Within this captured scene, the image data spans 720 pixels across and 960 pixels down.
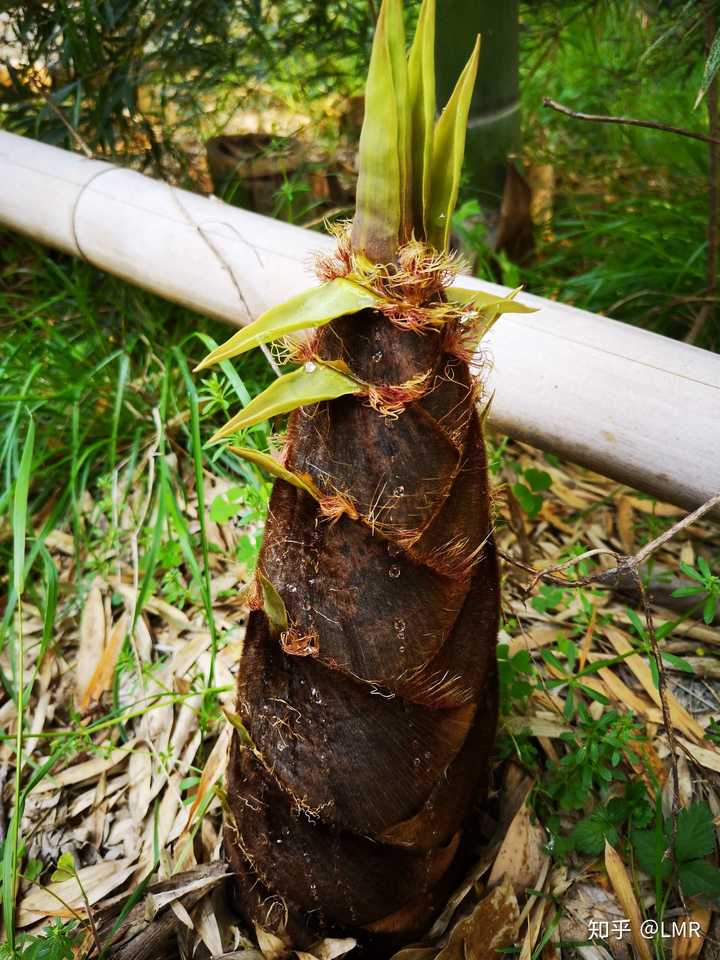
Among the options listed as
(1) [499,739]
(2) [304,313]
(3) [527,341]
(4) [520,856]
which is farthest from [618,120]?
(4) [520,856]

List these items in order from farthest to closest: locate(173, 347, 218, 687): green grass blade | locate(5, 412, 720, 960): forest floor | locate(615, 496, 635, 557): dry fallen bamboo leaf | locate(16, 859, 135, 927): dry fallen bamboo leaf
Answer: locate(615, 496, 635, 557): dry fallen bamboo leaf
locate(173, 347, 218, 687): green grass blade
locate(16, 859, 135, 927): dry fallen bamboo leaf
locate(5, 412, 720, 960): forest floor

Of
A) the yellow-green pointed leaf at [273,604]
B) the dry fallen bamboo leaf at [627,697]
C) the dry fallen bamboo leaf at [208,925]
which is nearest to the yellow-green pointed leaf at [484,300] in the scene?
the yellow-green pointed leaf at [273,604]

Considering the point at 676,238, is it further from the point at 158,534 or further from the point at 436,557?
the point at 436,557

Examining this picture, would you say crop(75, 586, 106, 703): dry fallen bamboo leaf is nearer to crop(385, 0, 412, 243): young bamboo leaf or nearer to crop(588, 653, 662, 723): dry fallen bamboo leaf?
crop(588, 653, 662, 723): dry fallen bamboo leaf

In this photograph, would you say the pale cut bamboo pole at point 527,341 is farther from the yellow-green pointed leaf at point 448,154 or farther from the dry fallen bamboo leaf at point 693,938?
the dry fallen bamboo leaf at point 693,938

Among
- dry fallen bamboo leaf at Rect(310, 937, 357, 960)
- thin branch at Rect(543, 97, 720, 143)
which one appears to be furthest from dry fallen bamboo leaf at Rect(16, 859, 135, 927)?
thin branch at Rect(543, 97, 720, 143)

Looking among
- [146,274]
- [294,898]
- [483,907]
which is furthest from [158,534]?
[483,907]

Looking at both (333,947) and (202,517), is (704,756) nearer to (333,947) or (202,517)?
(333,947)
